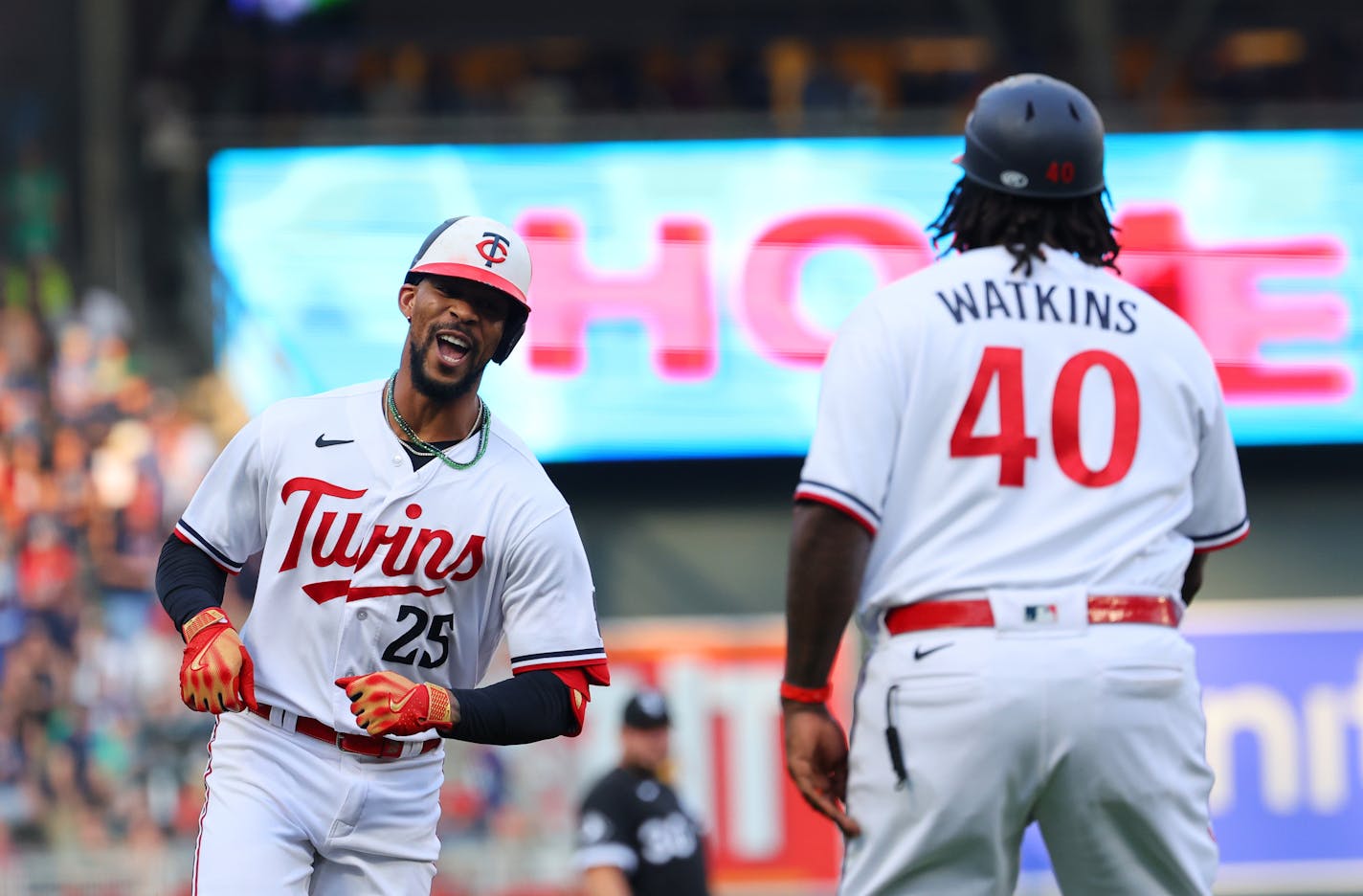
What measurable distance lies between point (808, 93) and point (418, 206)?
4.44 meters

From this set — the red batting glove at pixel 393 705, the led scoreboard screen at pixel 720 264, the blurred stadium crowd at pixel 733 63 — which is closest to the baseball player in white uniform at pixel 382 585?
the red batting glove at pixel 393 705

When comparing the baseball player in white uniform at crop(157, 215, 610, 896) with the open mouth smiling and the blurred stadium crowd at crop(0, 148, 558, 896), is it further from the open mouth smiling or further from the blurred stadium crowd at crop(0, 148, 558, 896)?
the blurred stadium crowd at crop(0, 148, 558, 896)

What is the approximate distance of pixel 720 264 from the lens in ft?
52.2

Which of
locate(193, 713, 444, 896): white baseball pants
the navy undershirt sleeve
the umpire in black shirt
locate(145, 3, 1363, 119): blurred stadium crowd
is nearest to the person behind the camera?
the navy undershirt sleeve

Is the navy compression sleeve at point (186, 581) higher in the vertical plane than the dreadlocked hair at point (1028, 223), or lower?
lower

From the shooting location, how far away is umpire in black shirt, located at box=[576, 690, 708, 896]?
725cm

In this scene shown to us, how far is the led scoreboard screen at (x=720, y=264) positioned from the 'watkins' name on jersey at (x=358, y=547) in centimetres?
1101

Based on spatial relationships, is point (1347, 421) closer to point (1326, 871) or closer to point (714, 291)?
point (1326, 871)

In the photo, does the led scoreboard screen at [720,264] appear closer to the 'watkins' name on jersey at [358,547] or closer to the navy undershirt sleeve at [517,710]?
the 'watkins' name on jersey at [358,547]

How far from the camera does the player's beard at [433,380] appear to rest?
179 inches

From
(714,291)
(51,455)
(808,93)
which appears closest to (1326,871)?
(714,291)

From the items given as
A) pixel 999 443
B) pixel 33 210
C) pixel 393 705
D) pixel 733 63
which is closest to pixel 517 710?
pixel 393 705

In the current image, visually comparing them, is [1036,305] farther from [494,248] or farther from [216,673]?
[216,673]

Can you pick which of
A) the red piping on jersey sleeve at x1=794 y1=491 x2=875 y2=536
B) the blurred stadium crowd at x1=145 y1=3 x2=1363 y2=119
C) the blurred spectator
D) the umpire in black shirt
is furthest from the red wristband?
the blurred spectator
